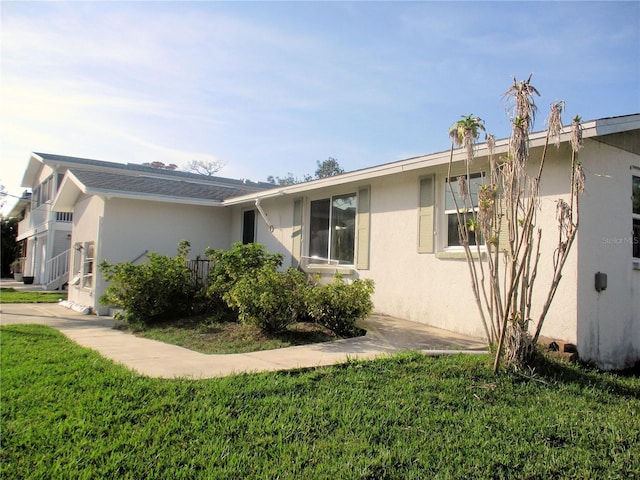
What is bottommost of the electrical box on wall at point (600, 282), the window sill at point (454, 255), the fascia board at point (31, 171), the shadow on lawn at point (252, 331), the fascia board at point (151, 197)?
the shadow on lawn at point (252, 331)

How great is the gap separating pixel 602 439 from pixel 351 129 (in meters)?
9.48

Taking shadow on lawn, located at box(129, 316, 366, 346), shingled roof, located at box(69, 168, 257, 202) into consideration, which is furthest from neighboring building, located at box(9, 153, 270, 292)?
shadow on lawn, located at box(129, 316, 366, 346)

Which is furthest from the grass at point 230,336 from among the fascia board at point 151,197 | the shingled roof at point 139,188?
the shingled roof at point 139,188

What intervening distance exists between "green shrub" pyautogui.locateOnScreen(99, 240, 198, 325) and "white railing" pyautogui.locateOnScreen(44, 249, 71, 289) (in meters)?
12.1

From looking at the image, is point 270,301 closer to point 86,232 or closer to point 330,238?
point 330,238

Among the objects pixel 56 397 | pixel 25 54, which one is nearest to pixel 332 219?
pixel 25 54

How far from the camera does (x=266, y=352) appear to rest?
19.5ft

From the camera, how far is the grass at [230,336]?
640 cm

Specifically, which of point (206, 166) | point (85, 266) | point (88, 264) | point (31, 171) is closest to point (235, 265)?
point (88, 264)

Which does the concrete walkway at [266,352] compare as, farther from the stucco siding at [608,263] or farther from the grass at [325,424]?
the stucco siding at [608,263]

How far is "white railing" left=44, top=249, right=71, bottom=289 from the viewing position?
19281mm

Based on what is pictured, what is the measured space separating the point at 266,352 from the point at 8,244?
3287 centimetres

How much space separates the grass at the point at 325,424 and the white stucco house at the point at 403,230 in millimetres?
1840

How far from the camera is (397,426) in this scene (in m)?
3.57
